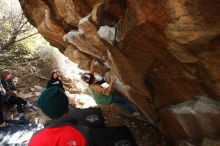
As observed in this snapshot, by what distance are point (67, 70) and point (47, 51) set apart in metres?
1.11

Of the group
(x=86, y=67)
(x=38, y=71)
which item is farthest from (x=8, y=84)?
(x=38, y=71)

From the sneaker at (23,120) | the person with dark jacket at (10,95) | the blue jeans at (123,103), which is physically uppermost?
the person with dark jacket at (10,95)

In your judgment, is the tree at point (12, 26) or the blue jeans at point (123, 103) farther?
the tree at point (12, 26)

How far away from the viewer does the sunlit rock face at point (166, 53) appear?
3701 millimetres

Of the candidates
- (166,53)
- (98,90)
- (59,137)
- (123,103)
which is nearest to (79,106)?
(123,103)

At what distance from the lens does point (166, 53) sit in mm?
4414

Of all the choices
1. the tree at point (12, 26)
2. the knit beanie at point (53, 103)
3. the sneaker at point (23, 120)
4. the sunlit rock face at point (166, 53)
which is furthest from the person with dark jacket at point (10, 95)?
the knit beanie at point (53, 103)

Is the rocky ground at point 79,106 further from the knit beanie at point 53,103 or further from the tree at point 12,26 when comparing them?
the knit beanie at point 53,103

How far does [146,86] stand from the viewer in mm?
5617

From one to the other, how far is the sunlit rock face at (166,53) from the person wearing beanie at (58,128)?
158 centimetres

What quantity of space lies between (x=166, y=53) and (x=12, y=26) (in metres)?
10.9

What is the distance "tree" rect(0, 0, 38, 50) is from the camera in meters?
13.7

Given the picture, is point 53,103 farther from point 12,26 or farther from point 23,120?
point 12,26

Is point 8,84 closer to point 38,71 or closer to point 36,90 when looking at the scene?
point 36,90
